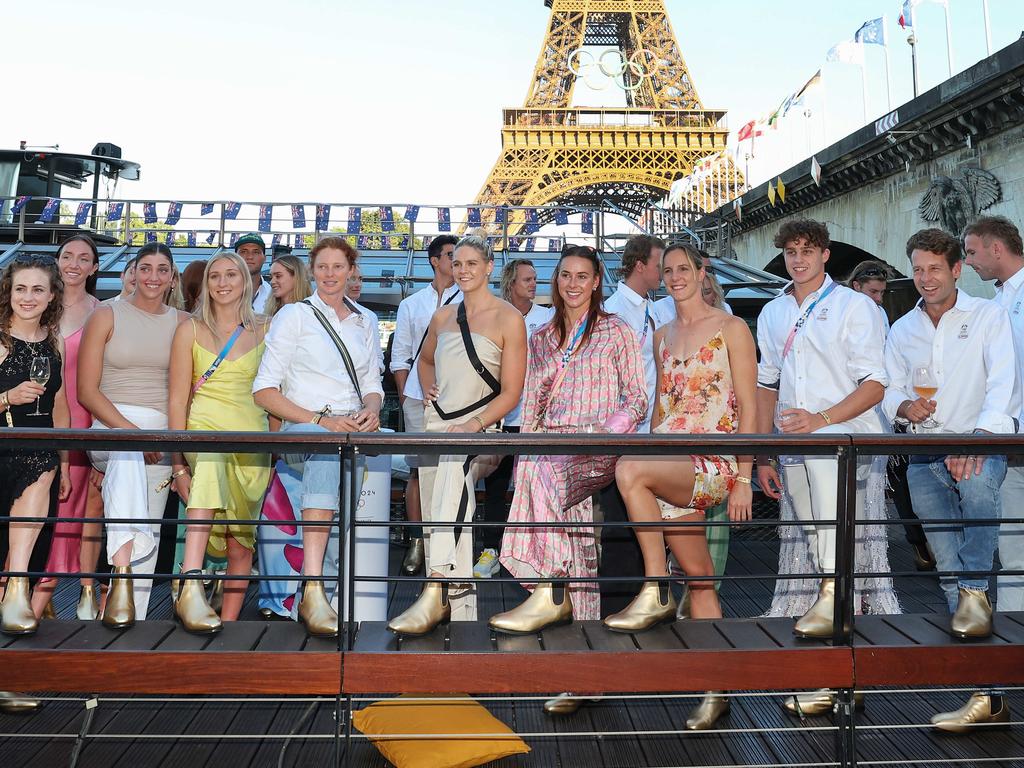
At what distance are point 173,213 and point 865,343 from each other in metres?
15.5

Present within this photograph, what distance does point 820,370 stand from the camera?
3783mm

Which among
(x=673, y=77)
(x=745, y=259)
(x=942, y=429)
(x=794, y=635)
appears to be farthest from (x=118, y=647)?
(x=673, y=77)

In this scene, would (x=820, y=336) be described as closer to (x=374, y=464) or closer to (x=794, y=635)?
(x=794, y=635)

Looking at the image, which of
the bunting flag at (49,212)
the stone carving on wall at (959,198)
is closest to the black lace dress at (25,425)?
the stone carving on wall at (959,198)

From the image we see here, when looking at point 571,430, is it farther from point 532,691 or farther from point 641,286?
point 641,286

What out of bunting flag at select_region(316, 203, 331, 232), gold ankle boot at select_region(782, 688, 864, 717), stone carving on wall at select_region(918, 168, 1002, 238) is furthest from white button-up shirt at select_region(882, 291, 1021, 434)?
bunting flag at select_region(316, 203, 331, 232)

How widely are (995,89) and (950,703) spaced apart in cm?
1247

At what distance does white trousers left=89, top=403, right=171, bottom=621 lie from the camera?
3646mm

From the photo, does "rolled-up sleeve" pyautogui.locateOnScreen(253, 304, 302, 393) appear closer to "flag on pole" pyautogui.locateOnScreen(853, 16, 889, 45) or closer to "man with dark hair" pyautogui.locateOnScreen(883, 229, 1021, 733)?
"man with dark hair" pyautogui.locateOnScreen(883, 229, 1021, 733)

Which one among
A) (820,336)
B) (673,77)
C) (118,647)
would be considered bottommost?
(118,647)

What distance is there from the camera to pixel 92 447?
2973 mm

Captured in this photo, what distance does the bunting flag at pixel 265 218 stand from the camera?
16.2 meters

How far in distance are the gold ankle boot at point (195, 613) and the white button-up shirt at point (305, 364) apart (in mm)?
844

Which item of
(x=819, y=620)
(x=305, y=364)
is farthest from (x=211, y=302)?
(x=819, y=620)
